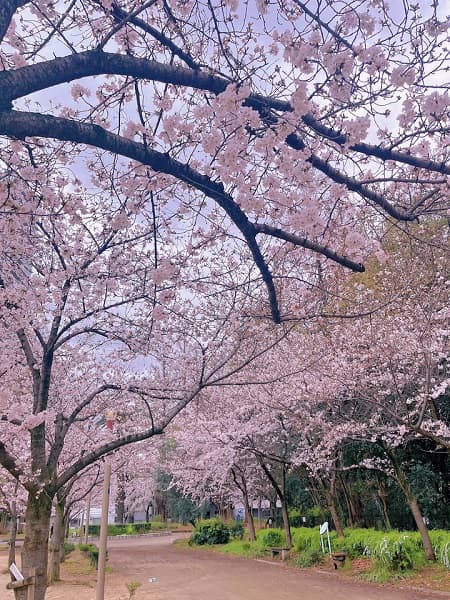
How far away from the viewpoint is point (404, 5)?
2895 millimetres

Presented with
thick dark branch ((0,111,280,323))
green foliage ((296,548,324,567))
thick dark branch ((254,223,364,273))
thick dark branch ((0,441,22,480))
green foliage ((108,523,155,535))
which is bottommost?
green foliage ((296,548,324,567))

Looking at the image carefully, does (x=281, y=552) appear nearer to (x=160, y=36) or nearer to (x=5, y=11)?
(x=160, y=36)

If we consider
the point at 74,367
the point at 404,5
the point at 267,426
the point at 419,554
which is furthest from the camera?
the point at 267,426

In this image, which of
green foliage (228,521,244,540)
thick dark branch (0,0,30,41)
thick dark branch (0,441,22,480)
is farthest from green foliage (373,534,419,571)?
green foliage (228,521,244,540)

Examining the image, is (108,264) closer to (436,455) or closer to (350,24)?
(350,24)

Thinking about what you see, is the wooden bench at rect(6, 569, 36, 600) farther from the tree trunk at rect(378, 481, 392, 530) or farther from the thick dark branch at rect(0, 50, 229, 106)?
the tree trunk at rect(378, 481, 392, 530)

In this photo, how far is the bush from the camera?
71.3ft

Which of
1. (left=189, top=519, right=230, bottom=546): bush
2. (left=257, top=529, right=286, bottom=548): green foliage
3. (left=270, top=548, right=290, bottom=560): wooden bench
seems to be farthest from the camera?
(left=189, top=519, right=230, bottom=546): bush

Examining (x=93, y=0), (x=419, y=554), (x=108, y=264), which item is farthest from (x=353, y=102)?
(x=419, y=554)

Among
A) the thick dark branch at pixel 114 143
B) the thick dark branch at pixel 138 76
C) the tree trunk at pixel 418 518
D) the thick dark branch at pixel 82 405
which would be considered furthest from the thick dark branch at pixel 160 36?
the tree trunk at pixel 418 518

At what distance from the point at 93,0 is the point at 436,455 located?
13.4m

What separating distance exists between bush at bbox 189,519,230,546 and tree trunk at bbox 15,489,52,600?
59.1ft

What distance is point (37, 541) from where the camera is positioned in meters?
5.35

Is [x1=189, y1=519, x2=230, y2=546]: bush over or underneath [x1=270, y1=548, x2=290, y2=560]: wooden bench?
over
